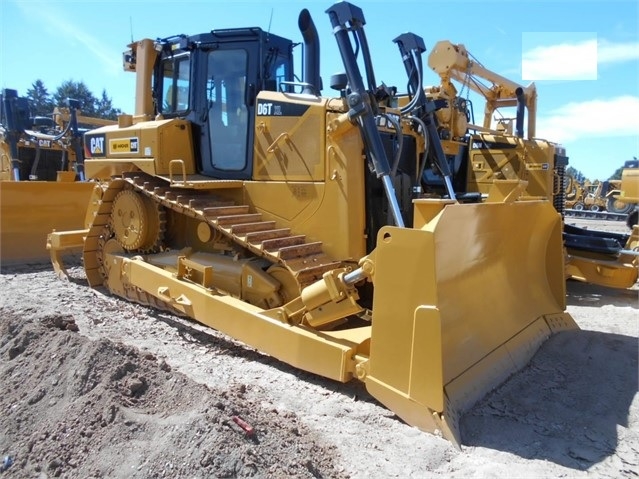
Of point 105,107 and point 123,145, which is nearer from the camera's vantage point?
point 123,145

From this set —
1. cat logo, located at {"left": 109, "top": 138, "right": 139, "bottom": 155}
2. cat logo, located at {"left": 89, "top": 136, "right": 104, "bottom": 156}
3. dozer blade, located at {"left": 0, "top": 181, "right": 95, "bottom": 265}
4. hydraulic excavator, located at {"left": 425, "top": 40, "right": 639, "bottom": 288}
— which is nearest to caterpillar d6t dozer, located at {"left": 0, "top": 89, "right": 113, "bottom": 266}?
dozer blade, located at {"left": 0, "top": 181, "right": 95, "bottom": 265}

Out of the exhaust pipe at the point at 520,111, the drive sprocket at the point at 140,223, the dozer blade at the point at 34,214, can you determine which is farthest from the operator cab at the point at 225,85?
the exhaust pipe at the point at 520,111

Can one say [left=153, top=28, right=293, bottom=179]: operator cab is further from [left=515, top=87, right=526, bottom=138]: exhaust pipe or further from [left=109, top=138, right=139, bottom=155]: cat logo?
[left=515, top=87, right=526, bottom=138]: exhaust pipe

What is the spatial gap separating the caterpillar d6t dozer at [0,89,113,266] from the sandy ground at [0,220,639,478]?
376 cm

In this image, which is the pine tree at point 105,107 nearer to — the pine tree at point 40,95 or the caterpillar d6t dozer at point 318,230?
the pine tree at point 40,95

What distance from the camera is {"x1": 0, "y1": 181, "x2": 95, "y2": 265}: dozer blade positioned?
7.57m

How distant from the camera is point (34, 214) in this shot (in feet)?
25.7

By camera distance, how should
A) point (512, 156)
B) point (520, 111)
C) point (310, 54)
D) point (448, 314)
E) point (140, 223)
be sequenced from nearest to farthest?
1. point (448, 314)
2. point (310, 54)
3. point (140, 223)
4. point (512, 156)
5. point (520, 111)

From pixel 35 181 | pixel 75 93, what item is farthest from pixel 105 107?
pixel 35 181

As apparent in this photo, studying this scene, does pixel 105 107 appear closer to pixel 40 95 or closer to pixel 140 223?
pixel 40 95

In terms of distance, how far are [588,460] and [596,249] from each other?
5181 mm

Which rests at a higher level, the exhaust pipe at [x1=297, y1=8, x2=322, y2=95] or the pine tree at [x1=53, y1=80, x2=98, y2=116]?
the pine tree at [x1=53, y1=80, x2=98, y2=116]

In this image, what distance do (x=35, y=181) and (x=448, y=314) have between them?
7153 millimetres

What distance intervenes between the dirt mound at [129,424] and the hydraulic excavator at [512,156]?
190 inches
